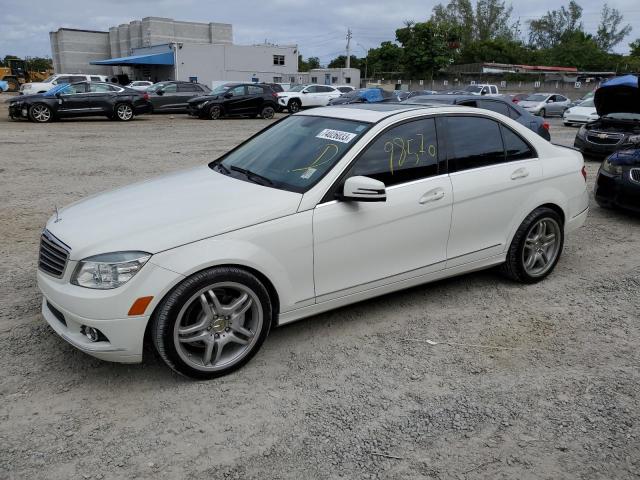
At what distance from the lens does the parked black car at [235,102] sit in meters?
23.4

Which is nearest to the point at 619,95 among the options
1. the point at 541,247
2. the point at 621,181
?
the point at 621,181

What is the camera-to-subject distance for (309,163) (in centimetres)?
395

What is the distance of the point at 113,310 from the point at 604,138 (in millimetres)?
12218

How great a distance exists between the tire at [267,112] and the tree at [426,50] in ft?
146

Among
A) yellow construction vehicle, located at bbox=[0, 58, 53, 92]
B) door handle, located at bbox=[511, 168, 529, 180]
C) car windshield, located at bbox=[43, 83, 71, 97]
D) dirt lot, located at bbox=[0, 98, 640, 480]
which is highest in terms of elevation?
yellow construction vehicle, located at bbox=[0, 58, 53, 92]

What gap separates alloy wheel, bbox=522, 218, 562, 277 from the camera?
488 cm

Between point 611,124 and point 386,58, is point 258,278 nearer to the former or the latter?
point 611,124

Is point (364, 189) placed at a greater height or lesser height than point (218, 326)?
greater

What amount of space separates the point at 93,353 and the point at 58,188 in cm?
647

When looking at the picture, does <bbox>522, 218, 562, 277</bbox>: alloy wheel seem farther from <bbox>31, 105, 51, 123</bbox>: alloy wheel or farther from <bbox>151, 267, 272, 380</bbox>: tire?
<bbox>31, 105, 51, 123</bbox>: alloy wheel

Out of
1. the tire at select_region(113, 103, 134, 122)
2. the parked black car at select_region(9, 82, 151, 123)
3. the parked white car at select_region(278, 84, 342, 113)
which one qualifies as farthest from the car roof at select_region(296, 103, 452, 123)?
the parked white car at select_region(278, 84, 342, 113)

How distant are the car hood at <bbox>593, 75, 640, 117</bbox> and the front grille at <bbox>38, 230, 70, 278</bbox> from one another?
28.3ft

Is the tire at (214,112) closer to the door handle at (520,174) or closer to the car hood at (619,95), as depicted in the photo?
the car hood at (619,95)

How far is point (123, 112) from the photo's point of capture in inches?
852
